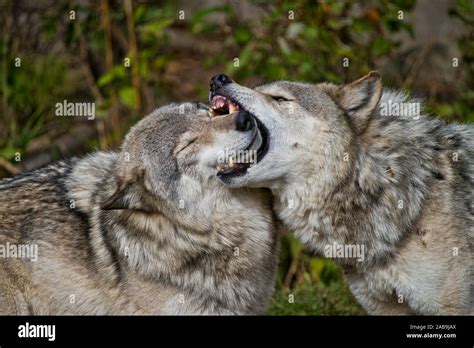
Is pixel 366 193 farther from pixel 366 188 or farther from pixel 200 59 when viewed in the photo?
pixel 200 59

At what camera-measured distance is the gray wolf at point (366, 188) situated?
5.91 meters

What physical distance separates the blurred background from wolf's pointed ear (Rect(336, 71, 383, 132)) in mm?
2362

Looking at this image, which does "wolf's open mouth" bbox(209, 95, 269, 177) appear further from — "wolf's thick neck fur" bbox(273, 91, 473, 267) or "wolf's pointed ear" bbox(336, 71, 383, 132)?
"wolf's pointed ear" bbox(336, 71, 383, 132)

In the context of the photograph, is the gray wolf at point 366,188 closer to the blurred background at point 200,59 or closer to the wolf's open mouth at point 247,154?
the wolf's open mouth at point 247,154

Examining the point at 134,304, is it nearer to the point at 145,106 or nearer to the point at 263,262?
the point at 263,262

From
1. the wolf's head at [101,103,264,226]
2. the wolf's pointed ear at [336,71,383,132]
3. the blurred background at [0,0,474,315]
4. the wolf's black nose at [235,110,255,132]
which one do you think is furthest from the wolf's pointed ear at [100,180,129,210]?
the blurred background at [0,0,474,315]

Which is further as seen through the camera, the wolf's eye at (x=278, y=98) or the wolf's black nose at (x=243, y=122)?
the wolf's eye at (x=278, y=98)

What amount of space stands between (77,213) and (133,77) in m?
3.87

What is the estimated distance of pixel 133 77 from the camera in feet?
32.9

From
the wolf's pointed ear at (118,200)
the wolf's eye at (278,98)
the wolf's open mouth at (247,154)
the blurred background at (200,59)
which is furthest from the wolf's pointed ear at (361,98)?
the blurred background at (200,59)

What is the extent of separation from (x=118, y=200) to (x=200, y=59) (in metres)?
6.70

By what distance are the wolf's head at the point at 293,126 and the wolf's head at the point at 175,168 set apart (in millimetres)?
109

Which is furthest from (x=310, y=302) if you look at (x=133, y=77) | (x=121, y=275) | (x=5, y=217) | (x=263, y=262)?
(x=133, y=77)

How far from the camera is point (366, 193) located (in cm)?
604
